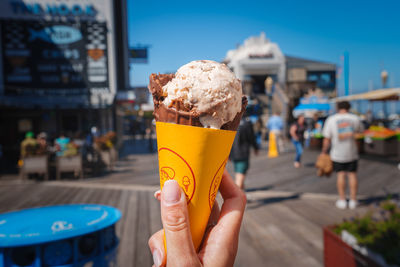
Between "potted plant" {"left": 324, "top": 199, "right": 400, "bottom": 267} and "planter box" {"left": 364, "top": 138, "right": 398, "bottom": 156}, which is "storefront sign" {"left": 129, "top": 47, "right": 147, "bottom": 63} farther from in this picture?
"potted plant" {"left": 324, "top": 199, "right": 400, "bottom": 267}

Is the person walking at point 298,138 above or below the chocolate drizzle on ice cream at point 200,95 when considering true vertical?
below

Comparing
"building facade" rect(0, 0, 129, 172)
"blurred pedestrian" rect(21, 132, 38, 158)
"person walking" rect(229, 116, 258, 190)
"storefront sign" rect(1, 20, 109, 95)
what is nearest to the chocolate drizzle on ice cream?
"person walking" rect(229, 116, 258, 190)

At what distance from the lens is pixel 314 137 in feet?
47.2

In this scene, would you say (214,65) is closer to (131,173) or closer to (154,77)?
(154,77)

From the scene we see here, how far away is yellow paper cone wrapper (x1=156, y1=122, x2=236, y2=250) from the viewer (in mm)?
1295

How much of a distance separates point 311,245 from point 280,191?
286cm

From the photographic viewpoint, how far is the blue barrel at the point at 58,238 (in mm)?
2176

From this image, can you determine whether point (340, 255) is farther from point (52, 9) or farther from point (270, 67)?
point (270, 67)

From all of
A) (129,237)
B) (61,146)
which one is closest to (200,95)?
(129,237)

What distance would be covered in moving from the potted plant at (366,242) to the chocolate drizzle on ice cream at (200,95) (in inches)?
80.4

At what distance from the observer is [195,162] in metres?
1.31

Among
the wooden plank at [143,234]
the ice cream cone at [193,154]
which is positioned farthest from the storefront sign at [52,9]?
the ice cream cone at [193,154]

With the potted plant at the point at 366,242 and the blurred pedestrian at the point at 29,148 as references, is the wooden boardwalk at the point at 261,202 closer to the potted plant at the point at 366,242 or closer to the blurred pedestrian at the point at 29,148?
the potted plant at the point at 366,242

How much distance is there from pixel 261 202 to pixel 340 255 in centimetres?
308
